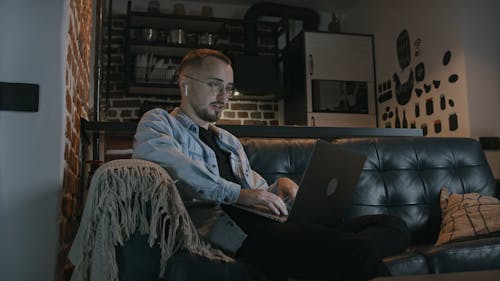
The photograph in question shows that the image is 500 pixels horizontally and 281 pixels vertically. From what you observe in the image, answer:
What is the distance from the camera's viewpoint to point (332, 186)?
149cm

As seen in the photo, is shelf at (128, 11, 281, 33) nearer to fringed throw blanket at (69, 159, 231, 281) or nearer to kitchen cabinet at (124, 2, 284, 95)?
kitchen cabinet at (124, 2, 284, 95)

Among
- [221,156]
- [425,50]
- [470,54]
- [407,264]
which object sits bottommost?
[407,264]

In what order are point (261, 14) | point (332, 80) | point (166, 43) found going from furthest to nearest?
point (261, 14) < point (332, 80) < point (166, 43)

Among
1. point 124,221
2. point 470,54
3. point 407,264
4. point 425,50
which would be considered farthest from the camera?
point 425,50

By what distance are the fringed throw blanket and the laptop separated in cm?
25

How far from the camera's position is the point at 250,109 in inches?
221

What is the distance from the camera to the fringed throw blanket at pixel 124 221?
123cm

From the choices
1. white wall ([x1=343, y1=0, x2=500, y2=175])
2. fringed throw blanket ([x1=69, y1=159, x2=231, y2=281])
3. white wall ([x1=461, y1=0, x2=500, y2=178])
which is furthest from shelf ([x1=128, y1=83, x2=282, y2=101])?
fringed throw blanket ([x1=69, y1=159, x2=231, y2=281])

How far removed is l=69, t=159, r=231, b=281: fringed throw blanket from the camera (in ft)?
4.04

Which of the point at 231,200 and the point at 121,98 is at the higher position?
the point at 121,98

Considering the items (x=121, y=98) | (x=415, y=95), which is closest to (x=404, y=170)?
(x=415, y=95)

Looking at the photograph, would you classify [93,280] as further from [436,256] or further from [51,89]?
[436,256]

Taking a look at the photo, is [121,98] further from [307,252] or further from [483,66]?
[307,252]

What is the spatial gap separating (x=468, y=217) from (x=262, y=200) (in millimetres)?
1042
